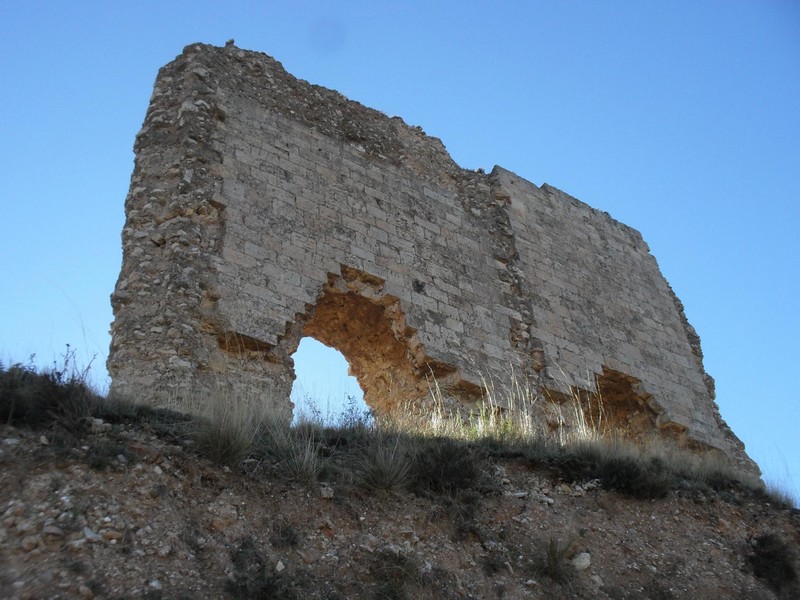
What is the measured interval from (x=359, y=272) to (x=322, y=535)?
13.8ft

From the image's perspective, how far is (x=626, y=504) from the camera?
6.41m

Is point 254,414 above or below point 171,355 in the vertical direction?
below

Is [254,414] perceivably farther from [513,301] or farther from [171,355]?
[513,301]

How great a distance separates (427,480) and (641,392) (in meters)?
5.53

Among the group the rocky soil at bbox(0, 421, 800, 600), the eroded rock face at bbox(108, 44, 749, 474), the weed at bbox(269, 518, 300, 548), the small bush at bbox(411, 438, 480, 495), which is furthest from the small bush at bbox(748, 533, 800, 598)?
the weed at bbox(269, 518, 300, 548)

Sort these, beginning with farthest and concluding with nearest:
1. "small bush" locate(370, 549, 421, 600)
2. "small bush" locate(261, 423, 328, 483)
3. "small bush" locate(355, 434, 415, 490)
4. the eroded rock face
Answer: the eroded rock face
"small bush" locate(355, 434, 415, 490)
"small bush" locate(261, 423, 328, 483)
"small bush" locate(370, 549, 421, 600)

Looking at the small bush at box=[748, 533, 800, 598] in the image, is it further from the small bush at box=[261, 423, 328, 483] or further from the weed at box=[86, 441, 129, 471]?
the weed at box=[86, 441, 129, 471]

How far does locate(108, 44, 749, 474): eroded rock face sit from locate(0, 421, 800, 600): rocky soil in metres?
1.87

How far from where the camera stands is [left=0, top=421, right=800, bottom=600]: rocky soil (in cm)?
399

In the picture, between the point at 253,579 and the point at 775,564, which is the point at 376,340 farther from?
the point at 253,579

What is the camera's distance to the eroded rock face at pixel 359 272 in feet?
24.7

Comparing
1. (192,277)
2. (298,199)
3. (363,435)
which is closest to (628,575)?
(363,435)

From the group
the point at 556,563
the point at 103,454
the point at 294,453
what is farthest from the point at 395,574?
the point at 103,454

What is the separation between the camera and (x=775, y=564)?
6188 mm
